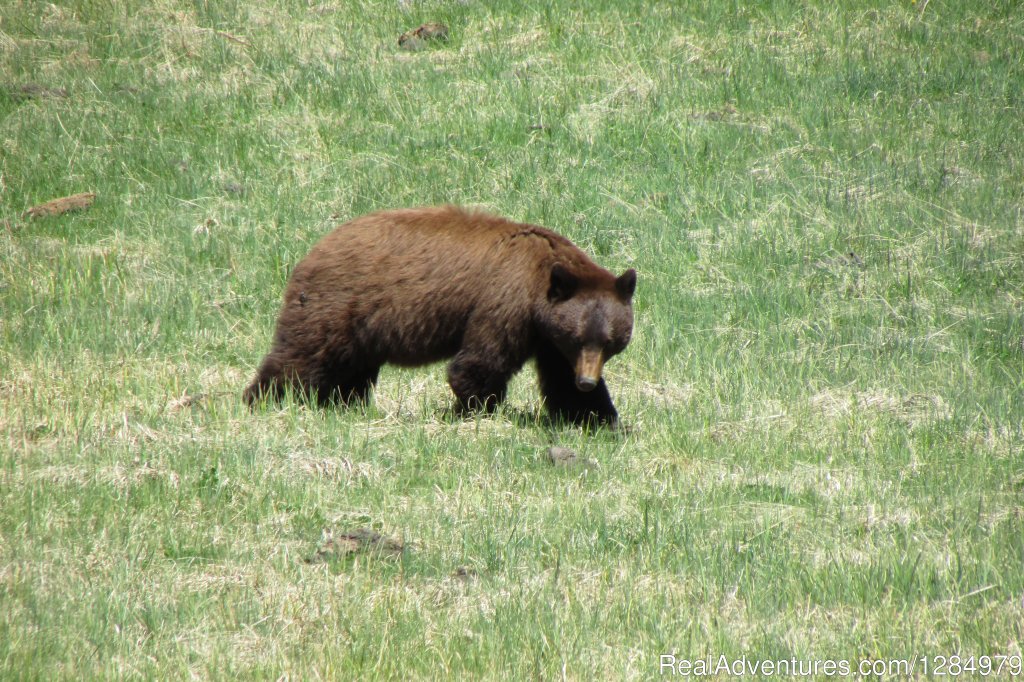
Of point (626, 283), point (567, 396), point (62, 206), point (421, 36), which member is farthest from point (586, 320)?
point (421, 36)

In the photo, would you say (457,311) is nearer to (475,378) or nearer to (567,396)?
(475,378)

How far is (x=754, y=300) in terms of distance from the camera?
8711 mm

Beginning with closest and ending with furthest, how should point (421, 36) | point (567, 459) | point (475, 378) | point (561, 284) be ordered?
point (567, 459)
point (561, 284)
point (475, 378)
point (421, 36)

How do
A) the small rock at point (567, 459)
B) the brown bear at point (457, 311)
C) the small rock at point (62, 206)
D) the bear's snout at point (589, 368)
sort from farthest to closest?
1. the small rock at point (62, 206)
2. the brown bear at point (457, 311)
3. the bear's snout at point (589, 368)
4. the small rock at point (567, 459)

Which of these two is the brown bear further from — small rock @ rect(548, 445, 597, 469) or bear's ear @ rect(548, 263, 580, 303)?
small rock @ rect(548, 445, 597, 469)

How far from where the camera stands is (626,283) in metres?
6.96

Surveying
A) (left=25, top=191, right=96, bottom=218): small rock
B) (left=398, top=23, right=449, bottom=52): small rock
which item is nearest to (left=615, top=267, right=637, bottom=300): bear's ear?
(left=25, top=191, right=96, bottom=218): small rock

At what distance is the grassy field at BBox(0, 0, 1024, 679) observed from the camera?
4.53m

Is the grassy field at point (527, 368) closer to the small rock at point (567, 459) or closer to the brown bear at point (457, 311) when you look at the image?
the small rock at point (567, 459)

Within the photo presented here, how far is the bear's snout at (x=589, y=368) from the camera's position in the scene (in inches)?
261

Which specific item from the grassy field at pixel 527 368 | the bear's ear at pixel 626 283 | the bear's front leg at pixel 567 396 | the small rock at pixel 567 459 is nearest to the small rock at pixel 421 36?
the grassy field at pixel 527 368

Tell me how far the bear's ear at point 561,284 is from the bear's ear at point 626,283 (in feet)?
0.88

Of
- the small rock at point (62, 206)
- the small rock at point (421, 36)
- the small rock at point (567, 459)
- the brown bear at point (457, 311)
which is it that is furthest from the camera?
the small rock at point (421, 36)

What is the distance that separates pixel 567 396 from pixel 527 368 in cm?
304
